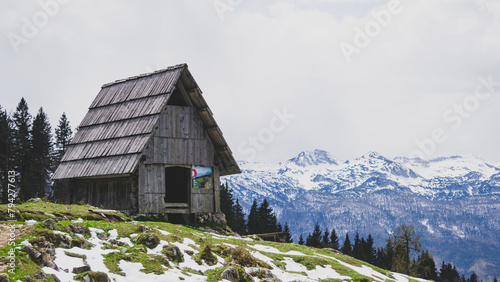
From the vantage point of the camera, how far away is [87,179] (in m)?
36.3

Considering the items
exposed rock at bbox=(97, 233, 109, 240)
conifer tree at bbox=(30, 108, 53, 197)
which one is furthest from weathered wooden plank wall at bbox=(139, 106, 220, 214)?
conifer tree at bbox=(30, 108, 53, 197)

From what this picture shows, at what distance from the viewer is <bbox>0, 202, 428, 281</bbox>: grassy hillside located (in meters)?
15.7

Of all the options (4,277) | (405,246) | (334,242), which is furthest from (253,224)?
(4,277)

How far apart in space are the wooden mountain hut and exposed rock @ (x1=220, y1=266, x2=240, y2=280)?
14070 millimetres

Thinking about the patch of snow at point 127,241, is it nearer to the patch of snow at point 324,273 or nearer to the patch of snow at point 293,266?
the patch of snow at point 293,266

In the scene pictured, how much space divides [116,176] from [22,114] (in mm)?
51254

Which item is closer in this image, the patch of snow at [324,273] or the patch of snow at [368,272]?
the patch of snow at [324,273]

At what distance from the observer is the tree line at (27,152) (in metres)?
64.8

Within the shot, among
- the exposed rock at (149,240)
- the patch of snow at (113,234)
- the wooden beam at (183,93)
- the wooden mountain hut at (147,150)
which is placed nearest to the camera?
the exposed rock at (149,240)

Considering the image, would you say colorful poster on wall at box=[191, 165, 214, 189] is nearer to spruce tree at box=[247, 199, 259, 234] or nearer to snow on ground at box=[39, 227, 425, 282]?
snow on ground at box=[39, 227, 425, 282]

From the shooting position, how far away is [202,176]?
36.6 meters

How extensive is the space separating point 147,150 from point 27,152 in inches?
1657

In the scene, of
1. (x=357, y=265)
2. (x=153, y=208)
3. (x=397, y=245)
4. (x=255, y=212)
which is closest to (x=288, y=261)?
(x=357, y=265)

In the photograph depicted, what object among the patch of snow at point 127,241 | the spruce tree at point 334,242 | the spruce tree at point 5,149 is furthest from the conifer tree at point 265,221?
the patch of snow at point 127,241
